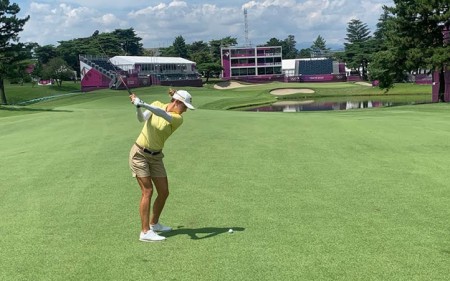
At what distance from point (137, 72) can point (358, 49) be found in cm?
5301

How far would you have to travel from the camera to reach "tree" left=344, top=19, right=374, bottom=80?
11050 cm

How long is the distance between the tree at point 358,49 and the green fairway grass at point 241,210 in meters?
93.3

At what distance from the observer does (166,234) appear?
7.18 metres

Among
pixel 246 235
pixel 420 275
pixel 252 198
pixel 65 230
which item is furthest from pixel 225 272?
pixel 252 198

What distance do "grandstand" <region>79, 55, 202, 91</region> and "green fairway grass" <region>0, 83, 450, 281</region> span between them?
58859 mm

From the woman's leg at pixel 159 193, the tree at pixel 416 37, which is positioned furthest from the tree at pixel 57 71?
the woman's leg at pixel 159 193

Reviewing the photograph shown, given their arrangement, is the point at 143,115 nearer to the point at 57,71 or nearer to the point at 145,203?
the point at 145,203

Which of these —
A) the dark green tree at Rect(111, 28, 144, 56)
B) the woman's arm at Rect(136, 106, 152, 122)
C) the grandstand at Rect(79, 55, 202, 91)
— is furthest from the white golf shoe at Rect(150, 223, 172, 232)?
the dark green tree at Rect(111, 28, 144, 56)

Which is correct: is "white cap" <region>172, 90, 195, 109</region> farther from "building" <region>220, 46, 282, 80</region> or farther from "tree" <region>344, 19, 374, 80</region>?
"building" <region>220, 46, 282, 80</region>

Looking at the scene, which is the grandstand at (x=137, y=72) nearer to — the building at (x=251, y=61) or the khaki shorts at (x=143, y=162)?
the building at (x=251, y=61)

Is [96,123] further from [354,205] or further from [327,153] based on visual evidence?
[354,205]

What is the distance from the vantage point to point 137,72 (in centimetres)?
9281

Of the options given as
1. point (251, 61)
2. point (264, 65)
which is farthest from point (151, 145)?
point (264, 65)

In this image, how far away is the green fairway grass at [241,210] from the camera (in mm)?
5863
